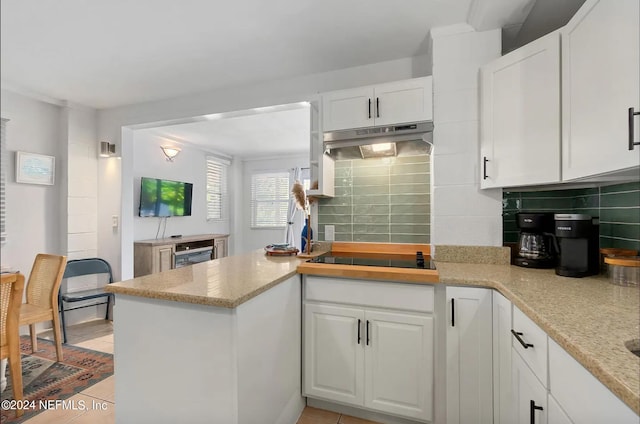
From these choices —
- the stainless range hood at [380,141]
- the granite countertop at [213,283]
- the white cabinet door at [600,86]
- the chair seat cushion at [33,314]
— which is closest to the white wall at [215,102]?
the stainless range hood at [380,141]

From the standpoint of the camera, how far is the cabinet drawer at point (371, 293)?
1457 millimetres

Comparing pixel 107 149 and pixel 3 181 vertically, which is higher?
pixel 107 149

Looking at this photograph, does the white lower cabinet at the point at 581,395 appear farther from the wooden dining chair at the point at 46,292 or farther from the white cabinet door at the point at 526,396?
the wooden dining chair at the point at 46,292

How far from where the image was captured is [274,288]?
54.6 inches

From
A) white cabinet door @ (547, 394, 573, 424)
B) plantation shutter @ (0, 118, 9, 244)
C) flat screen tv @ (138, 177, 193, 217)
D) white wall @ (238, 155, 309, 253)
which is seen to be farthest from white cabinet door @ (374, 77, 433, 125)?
white wall @ (238, 155, 309, 253)

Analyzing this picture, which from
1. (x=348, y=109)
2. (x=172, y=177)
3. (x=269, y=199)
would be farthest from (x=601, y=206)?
(x=269, y=199)

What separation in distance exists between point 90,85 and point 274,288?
2.59 metres

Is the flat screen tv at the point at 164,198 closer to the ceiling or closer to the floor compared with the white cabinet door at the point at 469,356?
closer to the ceiling

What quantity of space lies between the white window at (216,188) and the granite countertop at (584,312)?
14.7 feet

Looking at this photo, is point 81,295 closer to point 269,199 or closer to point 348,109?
point 348,109

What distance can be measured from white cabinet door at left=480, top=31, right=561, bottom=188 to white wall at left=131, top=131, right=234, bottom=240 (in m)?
3.36

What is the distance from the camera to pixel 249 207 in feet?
18.8

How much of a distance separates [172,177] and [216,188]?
1014 mm

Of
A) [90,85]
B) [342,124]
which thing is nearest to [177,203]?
[90,85]
